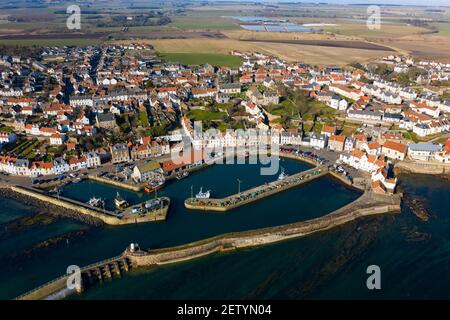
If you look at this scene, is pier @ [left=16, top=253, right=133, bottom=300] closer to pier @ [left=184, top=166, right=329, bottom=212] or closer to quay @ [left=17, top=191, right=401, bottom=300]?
quay @ [left=17, top=191, right=401, bottom=300]

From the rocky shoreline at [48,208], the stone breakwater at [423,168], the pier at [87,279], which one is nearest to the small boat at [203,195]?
the rocky shoreline at [48,208]

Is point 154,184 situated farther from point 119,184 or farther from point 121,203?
point 121,203

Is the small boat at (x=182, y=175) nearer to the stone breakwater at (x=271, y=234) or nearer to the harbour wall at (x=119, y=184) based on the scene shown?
the harbour wall at (x=119, y=184)

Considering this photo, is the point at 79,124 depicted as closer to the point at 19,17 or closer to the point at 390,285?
the point at 390,285

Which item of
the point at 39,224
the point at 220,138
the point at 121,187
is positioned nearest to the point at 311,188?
the point at 220,138

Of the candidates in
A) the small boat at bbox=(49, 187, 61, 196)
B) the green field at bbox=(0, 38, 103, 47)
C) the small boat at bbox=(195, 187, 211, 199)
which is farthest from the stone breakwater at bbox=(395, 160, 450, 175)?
the green field at bbox=(0, 38, 103, 47)

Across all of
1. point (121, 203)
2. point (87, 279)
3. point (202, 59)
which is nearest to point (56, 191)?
point (121, 203)
